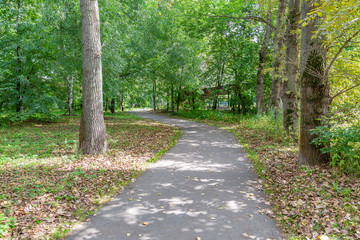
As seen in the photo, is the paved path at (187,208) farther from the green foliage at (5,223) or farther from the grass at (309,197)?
the green foliage at (5,223)

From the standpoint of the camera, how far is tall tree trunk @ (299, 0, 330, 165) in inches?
203

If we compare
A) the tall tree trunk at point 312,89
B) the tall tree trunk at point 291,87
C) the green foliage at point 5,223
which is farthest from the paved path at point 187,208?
the tall tree trunk at point 291,87

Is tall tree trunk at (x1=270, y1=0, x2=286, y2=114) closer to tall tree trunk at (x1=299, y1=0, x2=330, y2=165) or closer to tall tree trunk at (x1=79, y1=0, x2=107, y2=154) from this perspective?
tall tree trunk at (x1=299, y1=0, x2=330, y2=165)

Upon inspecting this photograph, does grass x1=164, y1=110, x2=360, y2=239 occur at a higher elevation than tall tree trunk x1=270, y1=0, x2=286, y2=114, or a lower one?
lower

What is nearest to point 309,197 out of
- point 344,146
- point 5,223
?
point 344,146

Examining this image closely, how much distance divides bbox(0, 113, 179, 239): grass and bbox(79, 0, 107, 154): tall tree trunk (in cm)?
51

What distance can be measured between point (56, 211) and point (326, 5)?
19.2 ft

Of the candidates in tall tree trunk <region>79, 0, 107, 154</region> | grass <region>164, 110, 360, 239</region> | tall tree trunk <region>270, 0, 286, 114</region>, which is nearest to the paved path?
grass <region>164, 110, 360, 239</region>

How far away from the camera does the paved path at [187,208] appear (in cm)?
321

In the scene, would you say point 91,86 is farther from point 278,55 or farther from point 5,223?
point 278,55

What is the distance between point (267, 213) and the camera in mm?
3758

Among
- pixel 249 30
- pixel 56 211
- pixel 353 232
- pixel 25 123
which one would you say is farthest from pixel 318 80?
pixel 25 123

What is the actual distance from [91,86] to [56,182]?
132 inches

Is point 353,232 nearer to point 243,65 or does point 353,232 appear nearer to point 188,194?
point 188,194
